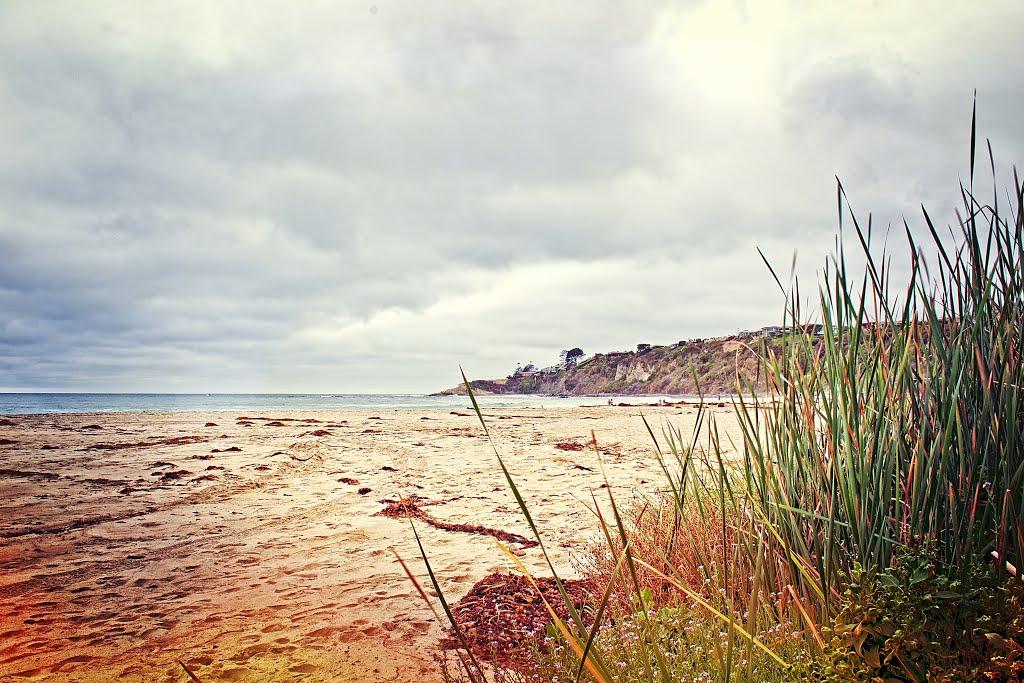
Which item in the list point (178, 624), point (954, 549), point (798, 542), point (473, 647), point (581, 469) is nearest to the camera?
point (954, 549)

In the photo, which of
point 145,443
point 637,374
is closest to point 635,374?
point 637,374

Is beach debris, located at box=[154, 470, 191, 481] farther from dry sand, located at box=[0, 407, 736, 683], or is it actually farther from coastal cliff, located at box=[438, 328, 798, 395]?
coastal cliff, located at box=[438, 328, 798, 395]

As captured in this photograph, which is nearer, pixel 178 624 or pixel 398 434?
pixel 178 624

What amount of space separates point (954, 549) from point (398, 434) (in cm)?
1336

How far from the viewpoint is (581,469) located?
31.1 ft

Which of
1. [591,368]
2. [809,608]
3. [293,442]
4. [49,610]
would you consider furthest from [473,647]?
[591,368]

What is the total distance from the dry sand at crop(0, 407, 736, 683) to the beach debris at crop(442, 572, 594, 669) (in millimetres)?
227

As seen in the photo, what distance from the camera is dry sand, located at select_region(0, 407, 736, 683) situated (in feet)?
11.6

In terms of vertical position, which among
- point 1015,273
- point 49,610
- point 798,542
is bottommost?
point 49,610

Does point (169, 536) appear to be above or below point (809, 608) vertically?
below

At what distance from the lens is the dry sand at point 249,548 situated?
3539mm

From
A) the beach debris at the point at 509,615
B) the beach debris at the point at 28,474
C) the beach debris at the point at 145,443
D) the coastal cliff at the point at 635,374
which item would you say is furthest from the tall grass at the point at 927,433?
the coastal cliff at the point at 635,374

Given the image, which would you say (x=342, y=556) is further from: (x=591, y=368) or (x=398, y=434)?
(x=591, y=368)

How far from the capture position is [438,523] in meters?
6.33
